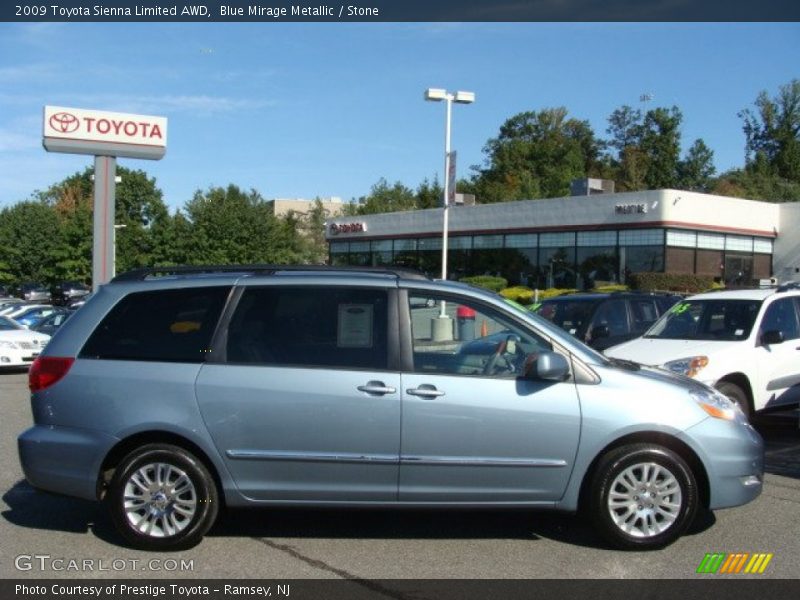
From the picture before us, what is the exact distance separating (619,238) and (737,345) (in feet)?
95.0

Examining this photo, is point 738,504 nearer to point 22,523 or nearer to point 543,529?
point 543,529

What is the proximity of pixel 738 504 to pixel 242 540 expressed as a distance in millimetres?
3395

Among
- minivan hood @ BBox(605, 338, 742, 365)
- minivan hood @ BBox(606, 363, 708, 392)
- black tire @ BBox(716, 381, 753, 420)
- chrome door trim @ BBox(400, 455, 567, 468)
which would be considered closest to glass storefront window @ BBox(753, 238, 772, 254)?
minivan hood @ BBox(605, 338, 742, 365)

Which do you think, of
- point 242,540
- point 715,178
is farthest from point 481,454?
point 715,178

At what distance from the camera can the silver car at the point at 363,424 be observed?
551 centimetres

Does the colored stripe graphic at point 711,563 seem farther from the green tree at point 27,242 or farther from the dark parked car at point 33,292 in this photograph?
the green tree at point 27,242

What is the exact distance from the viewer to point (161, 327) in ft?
19.2

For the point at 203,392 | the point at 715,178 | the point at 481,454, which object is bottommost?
the point at 481,454

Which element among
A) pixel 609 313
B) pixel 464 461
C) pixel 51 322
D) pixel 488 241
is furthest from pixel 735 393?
pixel 488 241

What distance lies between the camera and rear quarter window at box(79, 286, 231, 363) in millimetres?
5758

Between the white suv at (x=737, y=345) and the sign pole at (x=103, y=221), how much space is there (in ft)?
64.0

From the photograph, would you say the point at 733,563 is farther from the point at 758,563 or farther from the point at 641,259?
the point at 641,259

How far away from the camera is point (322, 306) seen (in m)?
5.80

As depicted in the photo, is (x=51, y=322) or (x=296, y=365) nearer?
(x=296, y=365)
